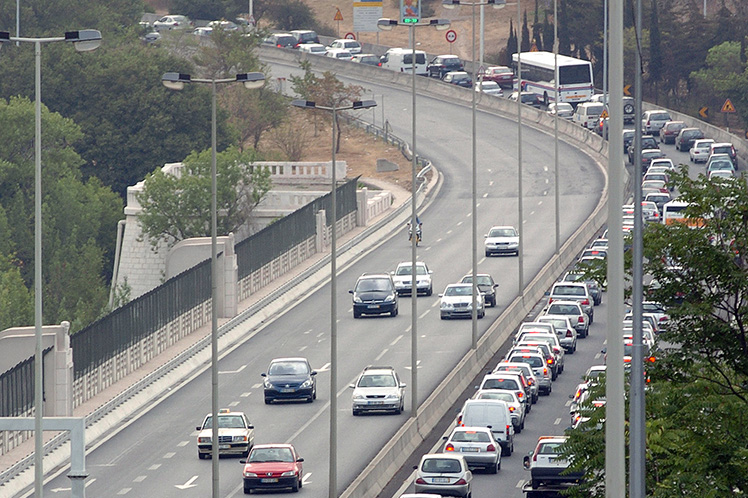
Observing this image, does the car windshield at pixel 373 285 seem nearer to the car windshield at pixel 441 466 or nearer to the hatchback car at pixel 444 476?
the hatchback car at pixel 444 476

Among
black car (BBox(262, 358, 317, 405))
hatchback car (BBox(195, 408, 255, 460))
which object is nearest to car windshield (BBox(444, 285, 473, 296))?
black car (BBox(262, 358, 317, 405))

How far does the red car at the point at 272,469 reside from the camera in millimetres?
43469

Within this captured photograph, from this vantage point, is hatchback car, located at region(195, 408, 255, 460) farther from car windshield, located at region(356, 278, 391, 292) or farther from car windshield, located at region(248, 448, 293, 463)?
car windshield, located at region(356, 278, 391, 292)

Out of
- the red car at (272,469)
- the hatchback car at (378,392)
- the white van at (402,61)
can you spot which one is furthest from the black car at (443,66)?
the red car at (272,469)

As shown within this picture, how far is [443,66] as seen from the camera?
139000 mm

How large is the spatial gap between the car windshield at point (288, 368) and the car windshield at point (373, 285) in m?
12.6

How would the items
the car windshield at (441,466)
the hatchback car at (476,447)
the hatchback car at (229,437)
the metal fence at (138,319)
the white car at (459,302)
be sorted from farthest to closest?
the white car at (459,302) → the metal fence at (138,319) → the hatchback car at (229,437) → the hatchback car at (476,447) → the car windshield at (441,466)

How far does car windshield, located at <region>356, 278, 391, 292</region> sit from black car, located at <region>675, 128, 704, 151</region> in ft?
156

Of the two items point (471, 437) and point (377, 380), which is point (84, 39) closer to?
point (471, 437)

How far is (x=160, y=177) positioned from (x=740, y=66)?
5883 cm

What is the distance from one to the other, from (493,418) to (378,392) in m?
6.22

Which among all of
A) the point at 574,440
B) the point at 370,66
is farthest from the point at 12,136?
the point at 574,440

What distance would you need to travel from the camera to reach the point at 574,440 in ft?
86.1

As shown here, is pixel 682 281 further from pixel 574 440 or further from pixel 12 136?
pixel 12 136
